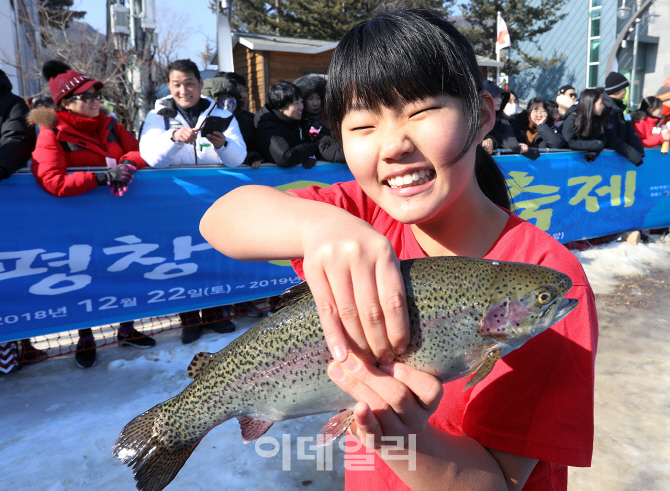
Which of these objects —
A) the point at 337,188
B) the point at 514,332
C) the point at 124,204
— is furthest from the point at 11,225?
the point at 514,332

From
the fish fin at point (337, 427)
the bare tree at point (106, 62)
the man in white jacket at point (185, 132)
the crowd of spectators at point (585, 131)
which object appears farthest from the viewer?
the bare tree at point (106, 62)

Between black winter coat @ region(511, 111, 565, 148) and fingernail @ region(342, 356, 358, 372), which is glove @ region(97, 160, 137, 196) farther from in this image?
black winter coat @ region(511, 111, 565, 148)

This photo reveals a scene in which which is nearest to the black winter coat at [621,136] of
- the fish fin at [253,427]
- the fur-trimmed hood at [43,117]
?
the fur-trimmed hood at [43,117]

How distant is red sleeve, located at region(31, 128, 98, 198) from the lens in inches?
164

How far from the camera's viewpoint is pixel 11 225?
4078 millimetres

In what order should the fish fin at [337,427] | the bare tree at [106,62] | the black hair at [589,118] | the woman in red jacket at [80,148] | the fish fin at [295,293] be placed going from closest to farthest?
the fish fin at [337,427]
the fish fin at [295,293]
the woman in red jacket at [80,148]
the black hair at [589,118]
the bare tree at [106,62]

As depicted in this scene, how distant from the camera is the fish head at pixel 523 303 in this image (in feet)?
3.66

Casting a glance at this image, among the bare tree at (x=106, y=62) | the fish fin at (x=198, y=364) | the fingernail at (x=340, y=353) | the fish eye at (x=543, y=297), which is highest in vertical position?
the bare tree at (x=106, y=62)

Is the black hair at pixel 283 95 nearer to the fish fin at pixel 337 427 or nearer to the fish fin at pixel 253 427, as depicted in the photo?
the fish fin at pixel 253 427

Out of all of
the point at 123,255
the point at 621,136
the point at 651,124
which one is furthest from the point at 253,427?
the point at 651,124

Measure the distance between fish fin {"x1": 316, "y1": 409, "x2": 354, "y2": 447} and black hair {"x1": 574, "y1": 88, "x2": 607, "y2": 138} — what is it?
308 inches

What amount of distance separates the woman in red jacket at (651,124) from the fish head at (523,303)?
9.19m

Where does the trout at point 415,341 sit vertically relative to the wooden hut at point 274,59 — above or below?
below

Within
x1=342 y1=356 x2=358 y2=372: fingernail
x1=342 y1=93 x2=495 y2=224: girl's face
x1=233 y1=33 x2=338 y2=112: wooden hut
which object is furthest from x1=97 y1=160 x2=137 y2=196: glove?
x1=233 y1=33 x2=338 y2=112: wooden hut
